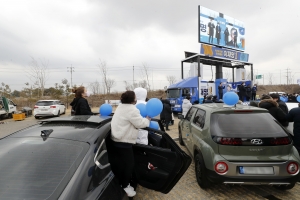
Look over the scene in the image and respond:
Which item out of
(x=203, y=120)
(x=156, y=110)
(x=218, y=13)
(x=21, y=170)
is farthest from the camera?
(x=218, y=13)

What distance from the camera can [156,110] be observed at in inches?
116

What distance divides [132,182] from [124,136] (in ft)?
2.67

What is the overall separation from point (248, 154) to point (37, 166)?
9.16 feet

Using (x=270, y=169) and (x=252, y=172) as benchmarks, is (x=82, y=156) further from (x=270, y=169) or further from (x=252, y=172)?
(x=270, y=169)

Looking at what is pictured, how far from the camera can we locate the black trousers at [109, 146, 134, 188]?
2.34 metres

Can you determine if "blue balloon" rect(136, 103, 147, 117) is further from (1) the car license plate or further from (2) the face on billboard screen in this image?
(2) the face on billboard screen

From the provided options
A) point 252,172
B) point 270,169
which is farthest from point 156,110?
point 270,169

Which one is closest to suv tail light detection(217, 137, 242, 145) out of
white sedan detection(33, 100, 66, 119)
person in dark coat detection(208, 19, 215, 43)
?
white sedan detection(33, 100, 66, 119)

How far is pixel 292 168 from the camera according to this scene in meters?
2.89

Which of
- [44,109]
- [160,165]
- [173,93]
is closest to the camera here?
[160,165]

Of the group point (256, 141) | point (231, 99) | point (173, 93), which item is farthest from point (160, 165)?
point (173, 93)

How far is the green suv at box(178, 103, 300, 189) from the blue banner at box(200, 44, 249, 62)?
17.8 meters

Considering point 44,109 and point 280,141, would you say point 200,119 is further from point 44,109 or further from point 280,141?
point 44,109

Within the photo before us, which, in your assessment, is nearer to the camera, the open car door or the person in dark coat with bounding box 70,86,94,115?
the open car door
